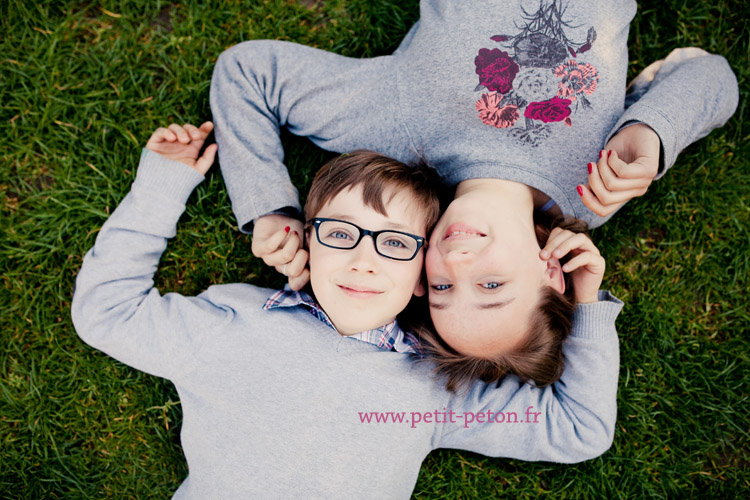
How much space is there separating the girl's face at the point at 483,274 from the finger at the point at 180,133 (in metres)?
1.35

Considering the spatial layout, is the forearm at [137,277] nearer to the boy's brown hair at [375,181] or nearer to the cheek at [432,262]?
the boy's brown hair at [375,181]

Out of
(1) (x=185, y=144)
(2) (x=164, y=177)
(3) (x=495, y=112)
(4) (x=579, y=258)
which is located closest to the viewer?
(4) (x=579, y=258)

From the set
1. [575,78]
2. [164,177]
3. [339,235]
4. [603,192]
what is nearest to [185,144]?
[164,177]

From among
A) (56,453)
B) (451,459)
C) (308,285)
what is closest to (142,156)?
(308,285)

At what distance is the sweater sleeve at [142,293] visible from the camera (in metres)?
2.44

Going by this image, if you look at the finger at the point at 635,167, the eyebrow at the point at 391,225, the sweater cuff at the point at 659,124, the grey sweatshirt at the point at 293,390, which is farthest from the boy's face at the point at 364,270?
the sweater cuff at the point at 659,124

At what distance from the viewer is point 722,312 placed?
2.93m

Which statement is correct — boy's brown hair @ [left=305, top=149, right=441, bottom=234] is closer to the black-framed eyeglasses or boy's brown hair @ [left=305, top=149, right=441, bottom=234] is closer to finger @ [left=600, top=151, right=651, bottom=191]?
the black-framed eyeglasses

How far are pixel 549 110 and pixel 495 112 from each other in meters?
0.24

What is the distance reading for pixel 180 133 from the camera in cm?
270

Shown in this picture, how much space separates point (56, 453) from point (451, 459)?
2.04m

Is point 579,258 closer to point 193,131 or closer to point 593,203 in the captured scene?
point 593,203

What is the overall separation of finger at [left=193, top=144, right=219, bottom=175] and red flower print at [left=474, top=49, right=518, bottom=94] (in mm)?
1375

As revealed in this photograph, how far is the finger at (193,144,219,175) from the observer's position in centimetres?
277
